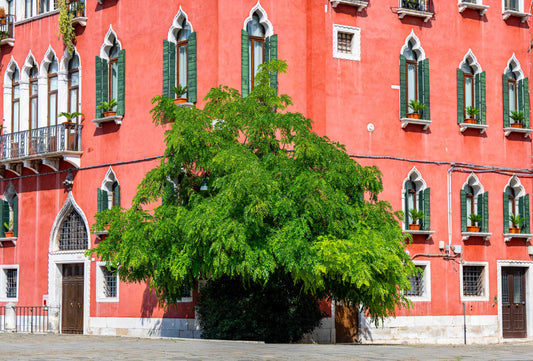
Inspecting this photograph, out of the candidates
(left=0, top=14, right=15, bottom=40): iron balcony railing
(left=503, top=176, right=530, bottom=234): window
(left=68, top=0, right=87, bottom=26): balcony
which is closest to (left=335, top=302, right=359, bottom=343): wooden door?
(left=503, top=176, right=530, bottom=234): window

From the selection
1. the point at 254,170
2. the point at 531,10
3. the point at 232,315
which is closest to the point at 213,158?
the point at 254,170

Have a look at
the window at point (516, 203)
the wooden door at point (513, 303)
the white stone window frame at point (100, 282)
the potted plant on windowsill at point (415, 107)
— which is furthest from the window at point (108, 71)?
the wooden door at point (513, 303)

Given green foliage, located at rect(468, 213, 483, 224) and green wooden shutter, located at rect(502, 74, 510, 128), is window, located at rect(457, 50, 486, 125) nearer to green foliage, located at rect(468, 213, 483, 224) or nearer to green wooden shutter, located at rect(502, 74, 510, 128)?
green wooden shutter, located at rect(502, 74, 510, 128)

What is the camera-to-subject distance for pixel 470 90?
29.0 m

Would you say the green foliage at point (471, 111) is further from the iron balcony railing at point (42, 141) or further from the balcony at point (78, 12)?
the balcony at point (78, 12)

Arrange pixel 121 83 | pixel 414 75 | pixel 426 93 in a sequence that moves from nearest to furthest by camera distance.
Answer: pixel 426 93 < pixel 414 75 < pixel 121 83

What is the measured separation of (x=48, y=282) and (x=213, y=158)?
34.4 ft

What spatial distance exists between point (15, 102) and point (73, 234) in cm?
544

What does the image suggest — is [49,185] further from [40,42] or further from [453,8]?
[453,8]

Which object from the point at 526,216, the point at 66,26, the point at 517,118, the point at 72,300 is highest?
the point at 66,26

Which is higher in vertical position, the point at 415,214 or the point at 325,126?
the point at 325,126

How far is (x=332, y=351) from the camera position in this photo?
63.6 ft

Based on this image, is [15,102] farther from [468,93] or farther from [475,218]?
[475,218]

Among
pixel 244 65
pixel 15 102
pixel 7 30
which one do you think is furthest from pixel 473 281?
pixel 7 30
